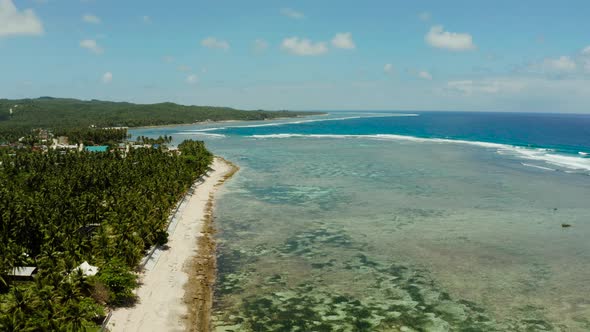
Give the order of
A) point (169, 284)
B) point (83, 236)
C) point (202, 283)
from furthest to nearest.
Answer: point (83, 236)
point (202, 283)
point (169, 284)

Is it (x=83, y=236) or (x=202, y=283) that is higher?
(x=83, y=236)

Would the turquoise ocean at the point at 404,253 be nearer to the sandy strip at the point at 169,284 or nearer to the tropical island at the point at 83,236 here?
the sandy strip at the point at 169,284

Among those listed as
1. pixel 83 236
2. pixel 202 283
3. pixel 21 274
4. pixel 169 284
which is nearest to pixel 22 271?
pixel 21 274

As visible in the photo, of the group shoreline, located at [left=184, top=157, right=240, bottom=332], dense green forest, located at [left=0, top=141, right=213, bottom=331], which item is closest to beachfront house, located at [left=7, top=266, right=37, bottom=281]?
dense green forest, located at [left=0, top=141, right=213, bottom=331]

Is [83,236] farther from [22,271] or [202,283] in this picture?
[202,283]

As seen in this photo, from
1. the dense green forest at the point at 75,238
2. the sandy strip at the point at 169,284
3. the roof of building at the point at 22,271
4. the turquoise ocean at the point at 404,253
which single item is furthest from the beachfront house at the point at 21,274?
the turquoise ocean at the point at 404,253

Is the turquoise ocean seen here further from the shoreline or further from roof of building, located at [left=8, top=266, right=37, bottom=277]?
roof of building, located at [left=8, top=266, right=37, bottom=277]
